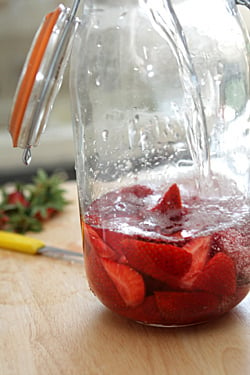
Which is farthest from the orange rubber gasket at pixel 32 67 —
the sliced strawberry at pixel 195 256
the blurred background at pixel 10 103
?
the blurred background at pixel 10 103

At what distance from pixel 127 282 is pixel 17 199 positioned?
586 millimetres

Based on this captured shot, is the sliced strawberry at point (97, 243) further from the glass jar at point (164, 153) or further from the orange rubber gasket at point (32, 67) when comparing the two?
the orange rubber gasket at point (32, 67)

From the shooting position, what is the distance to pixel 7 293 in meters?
0.83

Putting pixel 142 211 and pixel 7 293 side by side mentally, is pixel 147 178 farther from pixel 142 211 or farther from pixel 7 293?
pixel 7 293

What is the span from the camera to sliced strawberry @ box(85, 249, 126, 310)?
0.67 meters

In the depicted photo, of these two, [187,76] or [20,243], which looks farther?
[20,243]

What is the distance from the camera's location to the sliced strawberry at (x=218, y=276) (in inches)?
25.2

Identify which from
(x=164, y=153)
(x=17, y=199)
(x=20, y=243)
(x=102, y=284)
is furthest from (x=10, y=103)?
→ (x=102, y=284)

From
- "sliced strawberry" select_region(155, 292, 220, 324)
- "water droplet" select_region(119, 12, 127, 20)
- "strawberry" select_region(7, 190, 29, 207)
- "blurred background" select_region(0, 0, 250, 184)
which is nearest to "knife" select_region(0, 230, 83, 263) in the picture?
"strawberry" select_region(7, 190, 29, 207)

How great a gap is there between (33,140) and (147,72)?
160 mm

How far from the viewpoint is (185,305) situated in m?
0.65

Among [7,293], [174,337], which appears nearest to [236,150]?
[174,337]

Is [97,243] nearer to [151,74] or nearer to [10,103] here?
[151,74]

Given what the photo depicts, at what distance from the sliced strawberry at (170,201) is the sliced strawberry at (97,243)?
2.9 inches
